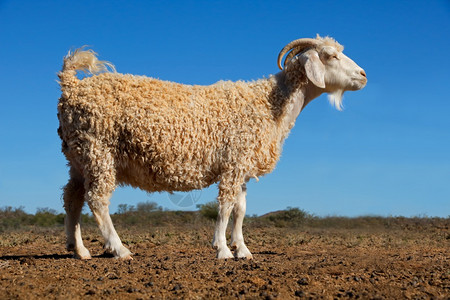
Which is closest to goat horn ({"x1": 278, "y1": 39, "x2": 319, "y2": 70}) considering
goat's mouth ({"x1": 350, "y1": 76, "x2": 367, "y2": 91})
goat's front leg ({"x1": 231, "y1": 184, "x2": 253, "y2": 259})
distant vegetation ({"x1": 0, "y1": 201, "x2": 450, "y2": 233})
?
goat's mouth ({"x1": 350, "y1": 76, "x2": 367, "y2": 91})

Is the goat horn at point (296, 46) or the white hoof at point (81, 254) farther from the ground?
Answer: the goat horn at point (296, 46)

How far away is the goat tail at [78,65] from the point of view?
29.1ft

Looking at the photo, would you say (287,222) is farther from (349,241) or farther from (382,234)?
(349,241)

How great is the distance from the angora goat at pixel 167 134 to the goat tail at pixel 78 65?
18 mm

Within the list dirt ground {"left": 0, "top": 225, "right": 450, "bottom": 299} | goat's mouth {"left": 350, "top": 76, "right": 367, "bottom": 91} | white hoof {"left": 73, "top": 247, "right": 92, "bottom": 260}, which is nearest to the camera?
dirt ground {"left": 0, "top": 225, "right": 450, "bottom": 299}

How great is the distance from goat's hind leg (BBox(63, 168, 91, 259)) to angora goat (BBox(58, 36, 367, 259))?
0.7 inches

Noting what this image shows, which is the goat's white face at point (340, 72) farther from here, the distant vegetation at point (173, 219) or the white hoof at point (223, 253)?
the distant vegetation at point (173, 219)

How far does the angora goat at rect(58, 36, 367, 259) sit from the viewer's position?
332 inches

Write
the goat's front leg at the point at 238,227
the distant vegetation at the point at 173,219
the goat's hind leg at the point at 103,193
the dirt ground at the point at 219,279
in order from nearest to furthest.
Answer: the dirt ground at the point at 219,279
the goat's hind leg at the point at 103,193
the goat's front leg at the point at 238,227
the distant vegetation at the point at 173,219

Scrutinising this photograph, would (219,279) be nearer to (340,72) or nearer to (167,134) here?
(167,134)

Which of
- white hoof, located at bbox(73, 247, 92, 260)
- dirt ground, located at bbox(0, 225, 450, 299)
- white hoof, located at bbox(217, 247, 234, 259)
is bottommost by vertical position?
dirt ground, located at bbox(0, 225, 450, 299)

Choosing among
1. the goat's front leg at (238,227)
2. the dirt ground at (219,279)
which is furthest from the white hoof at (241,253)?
the dirt ground at (219,279)

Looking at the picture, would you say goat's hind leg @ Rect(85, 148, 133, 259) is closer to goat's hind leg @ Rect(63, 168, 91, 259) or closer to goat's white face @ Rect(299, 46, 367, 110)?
goat's hind leg @ Rect(63, 168, 91, 259)

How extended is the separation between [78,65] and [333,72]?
4826 millimetres
